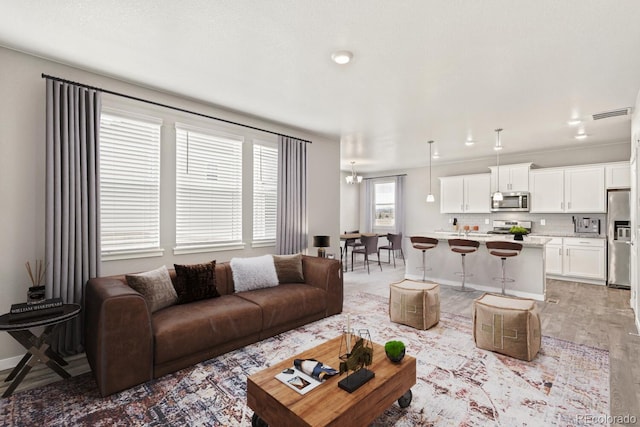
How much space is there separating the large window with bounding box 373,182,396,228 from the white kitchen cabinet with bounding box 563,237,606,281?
438 cm

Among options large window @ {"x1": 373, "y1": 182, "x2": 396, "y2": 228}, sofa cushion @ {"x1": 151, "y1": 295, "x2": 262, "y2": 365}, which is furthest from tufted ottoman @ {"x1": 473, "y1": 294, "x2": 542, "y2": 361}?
large window @ {"x1": 373, "y1": 182, "x2": 396, "y2": 228}

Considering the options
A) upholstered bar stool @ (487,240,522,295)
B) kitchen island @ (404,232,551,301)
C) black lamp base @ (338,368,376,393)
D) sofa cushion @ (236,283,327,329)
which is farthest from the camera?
kitchen island @ (404,232,551,301)

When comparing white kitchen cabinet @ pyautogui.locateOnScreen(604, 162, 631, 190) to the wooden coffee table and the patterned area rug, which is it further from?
the wooden coffee table

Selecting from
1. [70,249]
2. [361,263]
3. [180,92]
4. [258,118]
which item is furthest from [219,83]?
[361,263]

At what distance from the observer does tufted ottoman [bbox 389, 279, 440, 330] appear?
3615 mm

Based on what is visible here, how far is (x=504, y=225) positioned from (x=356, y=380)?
6.77 meters

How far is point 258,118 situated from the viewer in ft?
14.9

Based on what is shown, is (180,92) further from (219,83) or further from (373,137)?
(373,137)

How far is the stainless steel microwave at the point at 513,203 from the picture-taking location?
264 inches

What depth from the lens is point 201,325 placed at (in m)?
2.77

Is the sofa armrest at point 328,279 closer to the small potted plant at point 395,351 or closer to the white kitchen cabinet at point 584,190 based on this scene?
the small potted plant at point 395,351

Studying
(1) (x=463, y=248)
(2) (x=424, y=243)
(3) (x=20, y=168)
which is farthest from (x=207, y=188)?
(1) (x=463, y=248)

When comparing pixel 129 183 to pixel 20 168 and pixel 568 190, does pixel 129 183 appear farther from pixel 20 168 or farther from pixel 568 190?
pixel 568 190

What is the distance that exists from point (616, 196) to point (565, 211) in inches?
33.2
